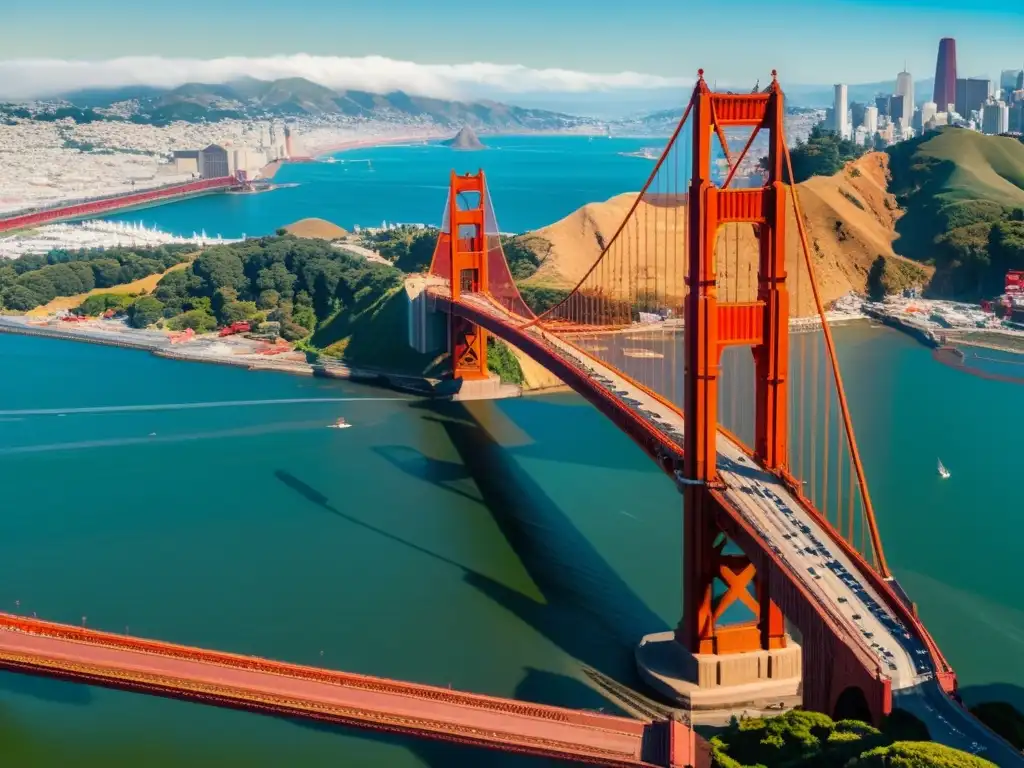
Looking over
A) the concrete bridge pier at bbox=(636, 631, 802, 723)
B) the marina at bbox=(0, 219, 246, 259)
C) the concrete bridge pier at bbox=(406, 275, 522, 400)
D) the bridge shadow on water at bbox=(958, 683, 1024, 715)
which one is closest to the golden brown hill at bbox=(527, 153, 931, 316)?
the concrete bridge pier at bbox=(406, 275, 522, 400)

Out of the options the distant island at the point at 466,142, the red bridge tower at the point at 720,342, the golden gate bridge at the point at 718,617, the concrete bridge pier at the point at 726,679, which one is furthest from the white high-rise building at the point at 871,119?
the concrete bridge pier at the point at 726,679

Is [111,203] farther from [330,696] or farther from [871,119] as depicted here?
[330,696]

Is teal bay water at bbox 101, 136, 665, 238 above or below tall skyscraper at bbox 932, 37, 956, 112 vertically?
below

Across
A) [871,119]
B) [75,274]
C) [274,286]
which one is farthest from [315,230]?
[871,119]

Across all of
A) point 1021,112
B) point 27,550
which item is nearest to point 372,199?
point 1021,112

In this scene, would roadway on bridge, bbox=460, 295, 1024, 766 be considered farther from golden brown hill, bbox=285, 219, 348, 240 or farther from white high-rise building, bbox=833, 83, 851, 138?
white high-rise building, bbox=833, 83, 851, 138

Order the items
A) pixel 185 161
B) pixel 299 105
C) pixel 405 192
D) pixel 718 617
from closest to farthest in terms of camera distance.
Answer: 1. pixel 718 617
2. pixel 405 192
3. pixel 185 161
4. pixel 299 105

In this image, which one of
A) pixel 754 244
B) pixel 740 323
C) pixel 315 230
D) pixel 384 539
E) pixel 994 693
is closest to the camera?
pixel 994 693
